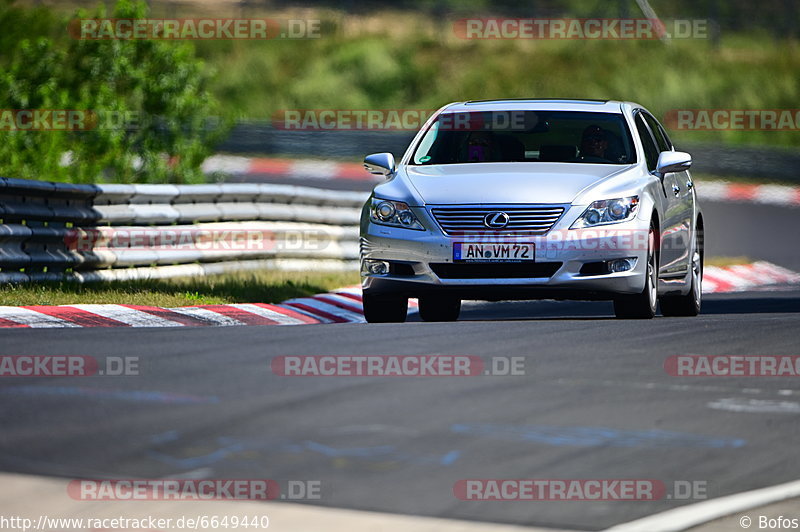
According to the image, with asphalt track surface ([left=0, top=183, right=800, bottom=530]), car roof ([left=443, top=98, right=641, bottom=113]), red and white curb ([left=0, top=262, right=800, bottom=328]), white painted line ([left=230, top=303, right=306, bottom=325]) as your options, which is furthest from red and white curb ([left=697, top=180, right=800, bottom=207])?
asphalt track surface ([left=0, top=183, right=800, bottom=530])

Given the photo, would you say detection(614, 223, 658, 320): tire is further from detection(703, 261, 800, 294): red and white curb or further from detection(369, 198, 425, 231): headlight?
detection(703, 261, 800, 294): red and white curb

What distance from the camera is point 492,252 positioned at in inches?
419

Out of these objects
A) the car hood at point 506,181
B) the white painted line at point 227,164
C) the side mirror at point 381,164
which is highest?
the side mirror at point 381,164

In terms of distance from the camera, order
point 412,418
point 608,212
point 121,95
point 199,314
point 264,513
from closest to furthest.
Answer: point 264,513 < point 412,418 < point 608,212 < point 199,314 < point 121,95

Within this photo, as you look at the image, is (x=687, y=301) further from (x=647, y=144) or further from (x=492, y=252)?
(x=492, y=252)

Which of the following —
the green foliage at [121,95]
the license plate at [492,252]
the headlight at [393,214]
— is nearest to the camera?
Result: the license plate at [492,252]

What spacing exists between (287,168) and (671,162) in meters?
22.4

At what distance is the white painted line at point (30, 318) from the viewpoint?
1095 cm

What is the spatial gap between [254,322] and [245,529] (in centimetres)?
724

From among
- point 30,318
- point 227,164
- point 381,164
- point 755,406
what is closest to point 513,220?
point 381,164

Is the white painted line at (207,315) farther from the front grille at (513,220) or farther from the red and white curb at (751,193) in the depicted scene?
the red and white curb at (751,193)

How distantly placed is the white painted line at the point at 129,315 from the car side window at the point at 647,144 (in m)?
3.82


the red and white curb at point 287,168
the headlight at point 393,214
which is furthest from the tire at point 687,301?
the red and white curb at point 287,168

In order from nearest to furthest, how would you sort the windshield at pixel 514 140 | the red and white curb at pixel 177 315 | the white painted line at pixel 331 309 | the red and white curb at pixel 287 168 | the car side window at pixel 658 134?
1. the red and white curb at pixel 177 315
2. the windshield at pixel 514 140
3. the car side window at pixel 658 134
4. the white painted line at pixel 331 309
5. the red and white curb at pixel 287 168
